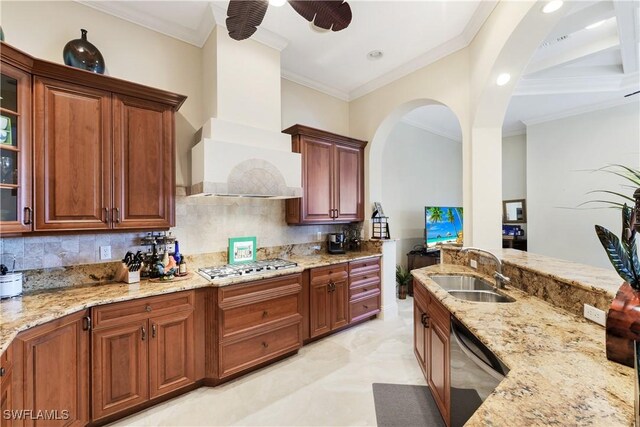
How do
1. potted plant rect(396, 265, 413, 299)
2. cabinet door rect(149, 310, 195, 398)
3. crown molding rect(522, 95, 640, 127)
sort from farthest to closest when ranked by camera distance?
potted plant rect(396, 265, 413, 299)
crown molding rect(522, 95, 640, 127)
cabinet door rect(149, 310, 195, 398)

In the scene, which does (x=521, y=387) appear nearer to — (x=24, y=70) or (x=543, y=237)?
(x=24, y=70)

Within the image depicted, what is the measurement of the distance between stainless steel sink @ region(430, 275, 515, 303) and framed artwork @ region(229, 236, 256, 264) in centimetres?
188

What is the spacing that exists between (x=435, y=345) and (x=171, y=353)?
1965mm

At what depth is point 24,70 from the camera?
1678mm

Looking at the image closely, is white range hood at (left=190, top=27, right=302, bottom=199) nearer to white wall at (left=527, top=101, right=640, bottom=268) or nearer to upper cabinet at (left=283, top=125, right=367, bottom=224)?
upper cabinet at (left=283, top=125, right=367, bottom=224)

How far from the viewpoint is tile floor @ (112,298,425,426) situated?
1876 mm

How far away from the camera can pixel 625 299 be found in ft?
3.10

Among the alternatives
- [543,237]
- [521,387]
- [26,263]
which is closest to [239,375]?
[26,263]

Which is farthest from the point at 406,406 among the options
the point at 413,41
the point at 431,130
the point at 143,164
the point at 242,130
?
the point at 431,130

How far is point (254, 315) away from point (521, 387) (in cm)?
200

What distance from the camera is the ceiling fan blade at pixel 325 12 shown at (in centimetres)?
142

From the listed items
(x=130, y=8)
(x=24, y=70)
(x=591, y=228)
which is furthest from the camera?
(x=591, y=228)

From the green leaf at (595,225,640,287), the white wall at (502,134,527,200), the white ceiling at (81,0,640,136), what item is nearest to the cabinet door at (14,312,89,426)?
the white ceiling at (81,0,640,136)

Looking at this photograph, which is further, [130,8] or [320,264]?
[320,264]
